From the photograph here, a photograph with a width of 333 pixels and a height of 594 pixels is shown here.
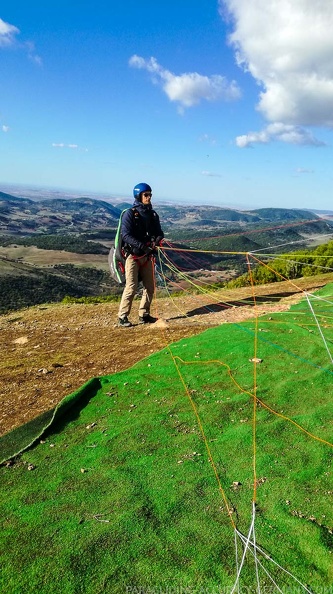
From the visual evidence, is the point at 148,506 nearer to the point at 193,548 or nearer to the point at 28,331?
the point at 193,548

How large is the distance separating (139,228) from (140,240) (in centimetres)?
23

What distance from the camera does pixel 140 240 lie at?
7.72m

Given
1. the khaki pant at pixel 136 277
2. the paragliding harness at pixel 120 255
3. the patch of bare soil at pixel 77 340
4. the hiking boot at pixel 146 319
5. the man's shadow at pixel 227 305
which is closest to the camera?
the patch of bare soil at pixel 77 340

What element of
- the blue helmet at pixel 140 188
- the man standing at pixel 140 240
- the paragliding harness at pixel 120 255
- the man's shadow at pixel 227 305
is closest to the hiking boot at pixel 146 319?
the man standing at pixel 140 240

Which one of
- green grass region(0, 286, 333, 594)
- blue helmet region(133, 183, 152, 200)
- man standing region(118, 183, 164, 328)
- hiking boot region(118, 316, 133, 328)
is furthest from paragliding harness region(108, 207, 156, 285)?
green grass region(0, 286, 333, 594)

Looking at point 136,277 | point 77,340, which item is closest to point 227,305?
point 136,277

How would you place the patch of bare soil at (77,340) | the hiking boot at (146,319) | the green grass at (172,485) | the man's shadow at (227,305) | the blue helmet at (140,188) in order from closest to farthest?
the green grass at (172,485) → the patch of bare soil at (77,340) → the blue helmet at (140,188) → the hiking boot at (146,319) → the man's shadow at (227,305)

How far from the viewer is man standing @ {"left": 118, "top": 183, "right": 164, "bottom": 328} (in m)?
7.47

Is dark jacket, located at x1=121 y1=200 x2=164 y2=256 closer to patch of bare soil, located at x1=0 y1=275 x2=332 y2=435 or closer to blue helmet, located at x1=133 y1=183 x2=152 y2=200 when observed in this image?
blue helmet, located at x1=133 y1=183 x2=152 y2=200

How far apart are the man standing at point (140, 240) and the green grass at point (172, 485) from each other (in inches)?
98.8

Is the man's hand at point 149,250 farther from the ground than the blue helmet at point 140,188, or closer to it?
closer to it

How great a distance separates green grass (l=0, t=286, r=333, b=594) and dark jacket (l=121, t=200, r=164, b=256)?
2.63 meters

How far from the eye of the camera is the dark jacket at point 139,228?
7477 mm

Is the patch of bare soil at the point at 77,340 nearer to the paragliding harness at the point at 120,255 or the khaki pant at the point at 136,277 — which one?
the khaki pant at the point at 136,277
